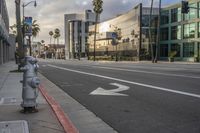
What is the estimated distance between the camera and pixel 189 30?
78312 millimetres

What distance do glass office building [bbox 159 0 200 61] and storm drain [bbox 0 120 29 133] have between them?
64.2 meters

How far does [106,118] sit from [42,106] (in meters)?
2.24

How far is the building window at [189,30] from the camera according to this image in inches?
3027

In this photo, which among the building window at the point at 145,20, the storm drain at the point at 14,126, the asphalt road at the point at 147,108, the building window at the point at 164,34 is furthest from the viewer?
the building window at the point at 145,20

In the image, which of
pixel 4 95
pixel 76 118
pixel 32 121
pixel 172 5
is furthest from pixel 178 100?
pixel 172 5

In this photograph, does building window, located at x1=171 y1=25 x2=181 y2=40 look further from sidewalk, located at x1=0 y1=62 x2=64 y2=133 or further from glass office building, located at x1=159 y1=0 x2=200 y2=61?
sidewalk, located at x1=0 y1=62 x2=64 y2=133

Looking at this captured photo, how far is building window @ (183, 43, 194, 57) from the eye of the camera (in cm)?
7692

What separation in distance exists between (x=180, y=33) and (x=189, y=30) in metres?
3.50

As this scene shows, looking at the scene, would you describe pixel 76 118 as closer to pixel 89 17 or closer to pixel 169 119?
pixel 169 119

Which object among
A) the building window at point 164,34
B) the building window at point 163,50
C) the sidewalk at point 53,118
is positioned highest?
the building window at point 164,34

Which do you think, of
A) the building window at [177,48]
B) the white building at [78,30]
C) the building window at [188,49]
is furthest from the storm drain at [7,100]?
the white building at [78,30]

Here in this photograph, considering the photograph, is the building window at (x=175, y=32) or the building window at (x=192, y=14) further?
the building window at (x=175, y=32)

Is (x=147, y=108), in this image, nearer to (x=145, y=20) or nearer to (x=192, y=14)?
(x=192, y=14)

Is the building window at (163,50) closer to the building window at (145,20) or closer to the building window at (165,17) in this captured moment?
the building window at (165,17)
